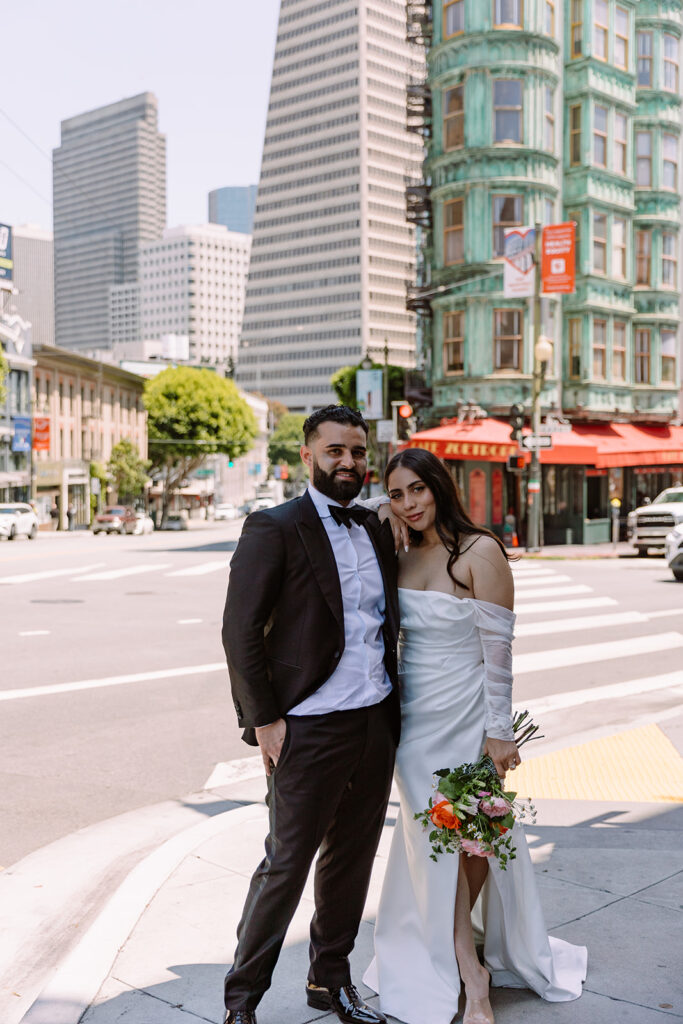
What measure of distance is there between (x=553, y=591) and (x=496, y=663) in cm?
1499

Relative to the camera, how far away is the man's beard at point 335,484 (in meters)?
3.64

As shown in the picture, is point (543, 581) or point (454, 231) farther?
point (454, 231)

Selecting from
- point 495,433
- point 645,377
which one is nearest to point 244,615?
point 495,433

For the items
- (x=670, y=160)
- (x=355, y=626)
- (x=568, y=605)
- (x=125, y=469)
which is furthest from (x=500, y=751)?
(x=125, y=469)

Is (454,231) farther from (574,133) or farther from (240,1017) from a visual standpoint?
(240,1017)

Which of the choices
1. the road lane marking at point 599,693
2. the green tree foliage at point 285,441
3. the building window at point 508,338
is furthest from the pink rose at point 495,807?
the green tree foliage at point 285,441

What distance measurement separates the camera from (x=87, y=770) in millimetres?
7305

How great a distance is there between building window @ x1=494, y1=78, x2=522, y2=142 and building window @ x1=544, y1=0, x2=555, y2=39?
2172 millimetres

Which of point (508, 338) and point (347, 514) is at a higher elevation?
point (508, 338)

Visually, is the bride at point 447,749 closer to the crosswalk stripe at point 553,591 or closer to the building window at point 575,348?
the crosswalk stripe at point 553,591

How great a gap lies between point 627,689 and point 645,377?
28410mm

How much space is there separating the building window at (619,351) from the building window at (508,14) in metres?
10.2

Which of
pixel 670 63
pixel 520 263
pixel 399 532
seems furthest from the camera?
pixel 670 63

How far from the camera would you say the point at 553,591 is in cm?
1830
